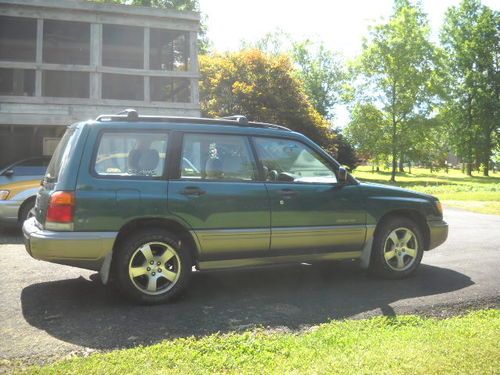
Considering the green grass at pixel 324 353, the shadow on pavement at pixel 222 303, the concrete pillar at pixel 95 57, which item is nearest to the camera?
the green grass at pixel 324 353

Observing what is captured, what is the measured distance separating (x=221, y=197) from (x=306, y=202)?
3.24ft

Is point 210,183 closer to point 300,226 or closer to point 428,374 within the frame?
point 300,226

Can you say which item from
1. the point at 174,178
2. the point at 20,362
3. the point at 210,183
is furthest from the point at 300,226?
the point at 20,362

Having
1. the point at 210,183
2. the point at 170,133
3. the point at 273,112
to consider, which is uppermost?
the point at 273,112

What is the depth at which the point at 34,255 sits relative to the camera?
4.63m

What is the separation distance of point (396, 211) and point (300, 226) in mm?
→ 1436

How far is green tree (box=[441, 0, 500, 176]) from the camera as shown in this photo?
5300 cm

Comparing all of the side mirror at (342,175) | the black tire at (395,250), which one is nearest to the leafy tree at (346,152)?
the black tire at (395,250)

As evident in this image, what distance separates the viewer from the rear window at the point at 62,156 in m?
4.84

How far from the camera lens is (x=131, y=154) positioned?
16.3 feet

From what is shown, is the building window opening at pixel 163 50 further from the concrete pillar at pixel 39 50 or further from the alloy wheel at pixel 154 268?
the alloy wheel at pixel 154 268

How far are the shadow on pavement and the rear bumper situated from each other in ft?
1.52

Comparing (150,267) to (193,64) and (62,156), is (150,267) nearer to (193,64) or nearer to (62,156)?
(62,156)

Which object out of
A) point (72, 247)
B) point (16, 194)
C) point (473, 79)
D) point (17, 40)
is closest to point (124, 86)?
point (17, 40)
